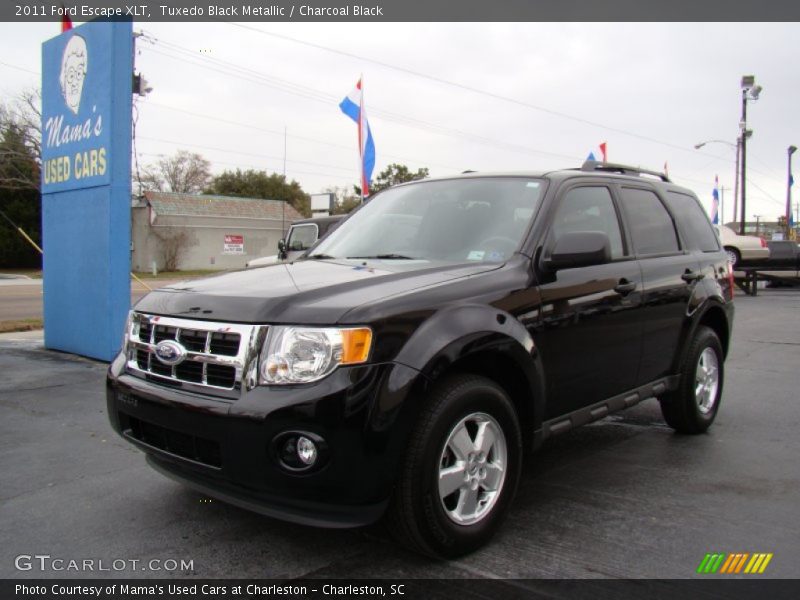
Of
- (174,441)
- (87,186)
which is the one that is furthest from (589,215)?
(87,186)

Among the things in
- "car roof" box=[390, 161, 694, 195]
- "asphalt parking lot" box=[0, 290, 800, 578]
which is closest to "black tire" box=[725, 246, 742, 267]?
"asphalt parking lot" box=[0, 290, 800, 578]

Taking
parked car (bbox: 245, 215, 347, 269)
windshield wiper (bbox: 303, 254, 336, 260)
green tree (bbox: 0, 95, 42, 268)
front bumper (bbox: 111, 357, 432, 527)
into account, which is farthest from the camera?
green tree (bbox: 0, 95, 42, 268)

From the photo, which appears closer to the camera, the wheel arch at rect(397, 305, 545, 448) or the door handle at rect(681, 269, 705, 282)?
the wheel arch at rect(397, 305, 545, 448)

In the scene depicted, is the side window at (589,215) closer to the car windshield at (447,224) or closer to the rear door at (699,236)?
the car windshield at (447,224)

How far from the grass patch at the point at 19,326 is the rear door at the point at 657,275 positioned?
10502mm

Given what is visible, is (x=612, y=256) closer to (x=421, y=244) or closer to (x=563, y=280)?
(x=563, y=280)

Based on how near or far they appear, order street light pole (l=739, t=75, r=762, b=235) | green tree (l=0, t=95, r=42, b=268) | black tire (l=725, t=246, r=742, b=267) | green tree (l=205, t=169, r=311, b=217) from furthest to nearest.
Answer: green tree (l=205, t=169, r=311, b=217), green tree (l=0, t=95, r=42, b=268), street light pole (l=739, t=75, r=762, b=235), black tire (l=725, t=246, r=742, b=267)

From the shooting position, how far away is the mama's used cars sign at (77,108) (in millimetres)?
8031

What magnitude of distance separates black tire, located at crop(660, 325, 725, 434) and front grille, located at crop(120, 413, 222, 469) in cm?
351

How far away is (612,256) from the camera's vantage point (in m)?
4.32

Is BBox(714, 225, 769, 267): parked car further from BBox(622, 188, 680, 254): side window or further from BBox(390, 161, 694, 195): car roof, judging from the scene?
BBox(622, 188, 680, 254): side window

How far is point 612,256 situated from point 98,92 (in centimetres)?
658

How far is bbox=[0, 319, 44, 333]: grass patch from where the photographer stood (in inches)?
450

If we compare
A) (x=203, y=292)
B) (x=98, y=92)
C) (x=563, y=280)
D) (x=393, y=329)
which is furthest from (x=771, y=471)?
(x=98, y=92)
